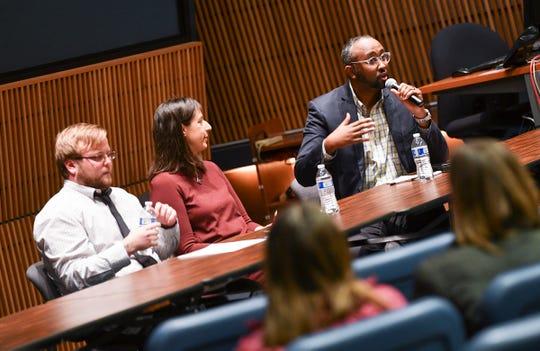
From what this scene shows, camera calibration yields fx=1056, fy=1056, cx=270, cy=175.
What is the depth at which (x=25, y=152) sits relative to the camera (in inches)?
309

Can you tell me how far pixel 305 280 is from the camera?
2.36m

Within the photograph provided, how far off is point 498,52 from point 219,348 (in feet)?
20.3

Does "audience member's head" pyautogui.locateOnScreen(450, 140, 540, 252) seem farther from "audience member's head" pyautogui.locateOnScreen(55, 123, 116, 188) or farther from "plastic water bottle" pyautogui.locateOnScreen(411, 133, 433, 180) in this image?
"audience member's head" pyautogui.locateOnScreen(55, 123, 116, 188)

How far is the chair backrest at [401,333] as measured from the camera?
2123mm

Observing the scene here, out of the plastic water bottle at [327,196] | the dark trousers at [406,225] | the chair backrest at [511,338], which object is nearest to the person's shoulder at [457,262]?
the chair backrest at [511,338]

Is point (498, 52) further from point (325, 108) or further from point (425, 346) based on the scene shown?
point (425, 346)

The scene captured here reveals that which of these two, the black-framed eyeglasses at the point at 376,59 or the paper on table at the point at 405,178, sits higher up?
the black-framed eyeglasses at the point at 376,59

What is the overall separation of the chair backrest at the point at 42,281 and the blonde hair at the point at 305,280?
2770mm

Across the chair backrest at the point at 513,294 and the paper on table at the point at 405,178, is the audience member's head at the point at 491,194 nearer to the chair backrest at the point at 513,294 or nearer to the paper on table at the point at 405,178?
the chair backrest at the point at 513,294

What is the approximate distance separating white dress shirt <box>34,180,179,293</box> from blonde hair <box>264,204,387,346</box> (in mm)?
2696

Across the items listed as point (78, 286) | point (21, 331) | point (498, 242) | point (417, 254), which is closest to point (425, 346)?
point (498, 242)

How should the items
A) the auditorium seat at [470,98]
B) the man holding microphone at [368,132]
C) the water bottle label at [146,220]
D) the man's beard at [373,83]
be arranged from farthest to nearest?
the auditorium seat at [470,98] → the man's beard at [373,83] → the man holding microphone at [368,132] → the water bottle label at [146,220]

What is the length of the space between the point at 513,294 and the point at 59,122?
6.06 m

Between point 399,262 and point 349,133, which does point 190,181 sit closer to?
point 349,133
